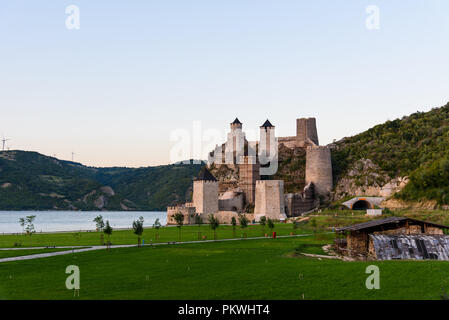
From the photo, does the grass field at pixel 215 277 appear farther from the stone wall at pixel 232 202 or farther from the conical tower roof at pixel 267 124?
the conical tower roof at pixel 267 124

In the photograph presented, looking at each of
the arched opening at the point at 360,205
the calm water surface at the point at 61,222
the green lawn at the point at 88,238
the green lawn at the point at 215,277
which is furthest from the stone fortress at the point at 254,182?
the green lawn at the point at 215,277

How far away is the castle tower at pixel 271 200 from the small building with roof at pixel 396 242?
49.2 meters

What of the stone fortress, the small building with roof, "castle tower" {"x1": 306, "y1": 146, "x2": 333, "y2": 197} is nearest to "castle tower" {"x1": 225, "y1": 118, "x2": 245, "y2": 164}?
the stone fortress

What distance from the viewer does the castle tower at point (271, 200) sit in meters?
89.1

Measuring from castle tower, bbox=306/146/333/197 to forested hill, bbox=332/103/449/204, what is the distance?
3.79 meters

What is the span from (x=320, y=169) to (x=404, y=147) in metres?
17.6

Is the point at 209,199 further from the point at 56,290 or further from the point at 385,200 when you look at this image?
the point at 56,290

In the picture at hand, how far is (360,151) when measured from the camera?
111m

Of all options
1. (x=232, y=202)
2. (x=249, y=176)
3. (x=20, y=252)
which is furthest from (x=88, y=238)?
(x=249, y=176)

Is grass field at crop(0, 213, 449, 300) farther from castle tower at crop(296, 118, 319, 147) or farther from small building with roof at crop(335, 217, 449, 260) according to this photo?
castle tower at crop(296, 118, 319, 147)

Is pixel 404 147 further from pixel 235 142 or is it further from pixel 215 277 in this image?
pixel 215 277

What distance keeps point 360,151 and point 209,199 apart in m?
37.5

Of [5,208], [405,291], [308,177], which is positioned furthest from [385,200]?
[5,208]

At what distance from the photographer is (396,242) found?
3300 centimetres
